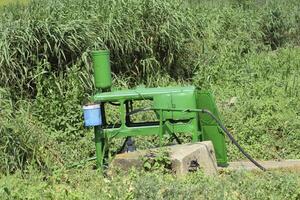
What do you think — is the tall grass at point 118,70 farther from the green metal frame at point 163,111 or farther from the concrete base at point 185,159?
the concrete base at point 185,159

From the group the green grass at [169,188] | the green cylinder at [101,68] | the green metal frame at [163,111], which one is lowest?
the green grass at [169,188]

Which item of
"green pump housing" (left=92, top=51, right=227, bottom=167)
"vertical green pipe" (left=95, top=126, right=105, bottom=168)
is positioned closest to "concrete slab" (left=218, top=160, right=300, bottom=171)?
"green pump housing" (left=92, top=51, right=227, bottom=167)

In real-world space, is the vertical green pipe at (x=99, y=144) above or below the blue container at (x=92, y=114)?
below

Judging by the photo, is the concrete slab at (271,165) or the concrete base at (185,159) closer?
the concrete base at (185,159)

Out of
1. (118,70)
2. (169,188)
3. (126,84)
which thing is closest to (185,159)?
(169,188)

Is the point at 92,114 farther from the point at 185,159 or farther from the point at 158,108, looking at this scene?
the point at 185,159

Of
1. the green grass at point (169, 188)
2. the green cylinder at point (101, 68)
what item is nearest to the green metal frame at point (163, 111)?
the green cylinder at point (101, 68)

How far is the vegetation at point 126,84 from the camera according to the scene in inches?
175

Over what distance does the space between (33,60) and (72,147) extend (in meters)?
1.45

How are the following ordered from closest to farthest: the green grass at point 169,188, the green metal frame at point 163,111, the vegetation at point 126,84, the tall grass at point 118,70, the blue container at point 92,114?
the green grass at point 169,188 < the vegetation at point 126,84 < the blue container at point 92,114 < the green metal frame at point 163,111 < the tall grass at point 118,70

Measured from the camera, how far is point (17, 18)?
7867 millimetres

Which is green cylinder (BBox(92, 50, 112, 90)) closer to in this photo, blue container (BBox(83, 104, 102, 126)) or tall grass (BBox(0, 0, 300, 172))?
blue container (BBox(83, 104, 102, 126))

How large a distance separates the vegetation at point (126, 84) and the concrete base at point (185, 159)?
0.21 meters

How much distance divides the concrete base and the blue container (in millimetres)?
405
